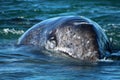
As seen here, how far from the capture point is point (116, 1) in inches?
894

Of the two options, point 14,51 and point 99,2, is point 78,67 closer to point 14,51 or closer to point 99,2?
point 14,51

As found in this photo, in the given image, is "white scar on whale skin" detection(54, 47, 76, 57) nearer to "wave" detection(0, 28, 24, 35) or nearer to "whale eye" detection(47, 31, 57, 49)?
"whale eye" detection(47, 31, 57, 49)

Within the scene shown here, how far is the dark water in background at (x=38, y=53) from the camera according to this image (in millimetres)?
9570

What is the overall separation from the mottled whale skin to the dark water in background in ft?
1.03

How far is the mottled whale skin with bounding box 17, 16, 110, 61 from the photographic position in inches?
428

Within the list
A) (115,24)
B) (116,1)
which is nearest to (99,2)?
(116,1)

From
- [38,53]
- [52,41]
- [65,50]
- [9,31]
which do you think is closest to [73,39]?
[65,50]

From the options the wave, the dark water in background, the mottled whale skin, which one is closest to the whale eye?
the mottled whale skin

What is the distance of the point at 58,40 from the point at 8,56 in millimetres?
1035

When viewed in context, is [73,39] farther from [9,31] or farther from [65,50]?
[9,31]

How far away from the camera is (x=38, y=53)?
1130cm

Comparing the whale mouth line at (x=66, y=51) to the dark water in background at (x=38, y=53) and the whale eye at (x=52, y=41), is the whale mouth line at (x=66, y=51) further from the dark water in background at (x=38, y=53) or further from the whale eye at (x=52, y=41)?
the dark water in background at (x=38, y=53)

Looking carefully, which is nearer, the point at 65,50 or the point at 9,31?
the point at 65,50

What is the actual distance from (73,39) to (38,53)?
76cm
